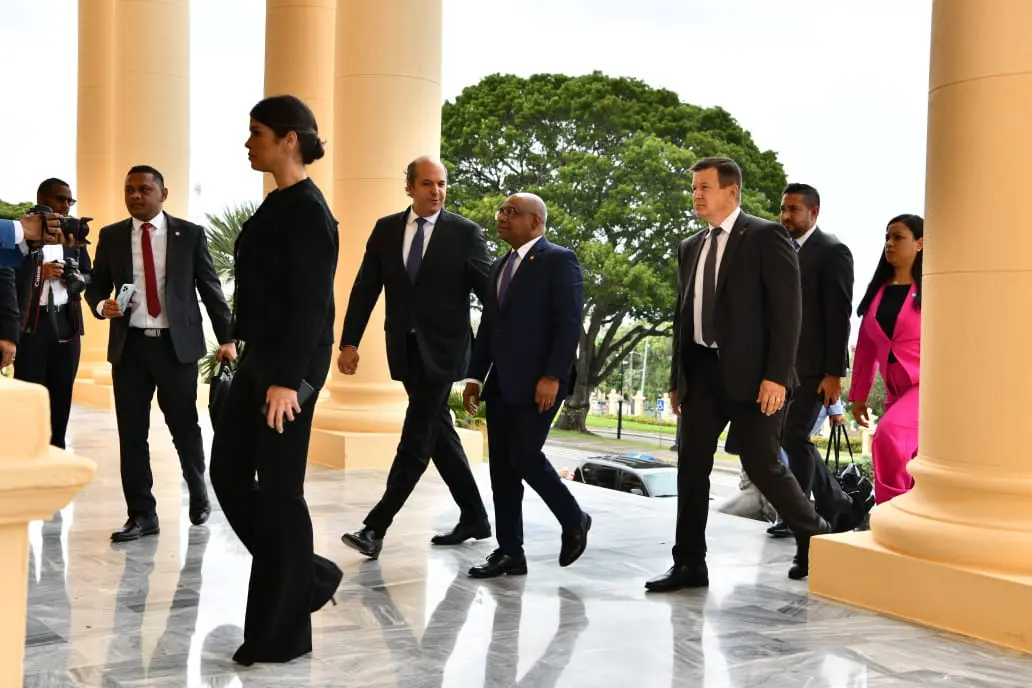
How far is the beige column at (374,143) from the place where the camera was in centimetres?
1330

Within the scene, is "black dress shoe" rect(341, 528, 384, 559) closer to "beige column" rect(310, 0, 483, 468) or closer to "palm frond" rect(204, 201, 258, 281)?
"beige column" rect(310, 0, 483, 468)

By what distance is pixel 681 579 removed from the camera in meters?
7.84

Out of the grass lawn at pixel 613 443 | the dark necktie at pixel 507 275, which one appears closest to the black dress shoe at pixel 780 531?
the dark necktie at pixel 507 275

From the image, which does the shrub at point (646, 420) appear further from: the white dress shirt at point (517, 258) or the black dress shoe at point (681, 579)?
the black dress shoe at point (681, 579)

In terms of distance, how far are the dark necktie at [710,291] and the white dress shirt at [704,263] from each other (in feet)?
0.07

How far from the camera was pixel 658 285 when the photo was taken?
1283 inches

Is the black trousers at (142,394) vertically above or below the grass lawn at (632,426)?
above

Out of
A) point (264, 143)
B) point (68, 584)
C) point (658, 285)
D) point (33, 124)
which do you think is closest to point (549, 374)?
point (264, 143)

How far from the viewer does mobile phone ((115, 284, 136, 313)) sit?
353 inches

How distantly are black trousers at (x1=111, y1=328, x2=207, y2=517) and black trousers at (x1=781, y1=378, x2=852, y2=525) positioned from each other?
4.69 metres

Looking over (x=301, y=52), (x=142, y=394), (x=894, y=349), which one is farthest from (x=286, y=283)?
(x=301, y=52)

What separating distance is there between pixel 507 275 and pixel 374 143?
5.70 metres

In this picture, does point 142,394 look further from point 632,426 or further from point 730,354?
point 632,426

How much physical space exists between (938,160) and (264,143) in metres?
3.88
